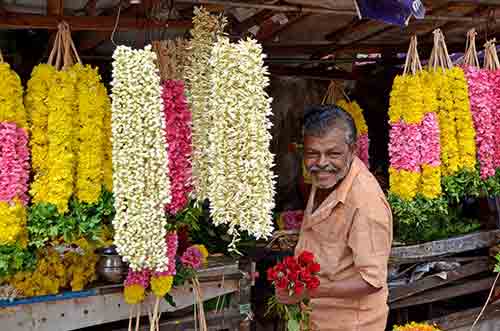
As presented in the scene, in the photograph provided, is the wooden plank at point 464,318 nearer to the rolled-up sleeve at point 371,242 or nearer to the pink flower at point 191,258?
the pink flower at point 191,258

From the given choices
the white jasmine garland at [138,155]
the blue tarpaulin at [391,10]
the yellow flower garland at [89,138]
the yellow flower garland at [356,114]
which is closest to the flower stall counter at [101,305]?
the yellow flower garland at [89,138]

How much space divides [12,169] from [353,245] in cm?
159

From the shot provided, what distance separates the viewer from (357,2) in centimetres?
309

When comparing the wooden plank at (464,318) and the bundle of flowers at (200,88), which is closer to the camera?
the bundle of flowers at (200,88)

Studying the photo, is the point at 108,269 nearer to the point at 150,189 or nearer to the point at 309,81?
the point at 150,189

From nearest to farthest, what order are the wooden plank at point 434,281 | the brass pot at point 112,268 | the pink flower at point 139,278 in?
the pink flower at point 139,278 → the brass pot at point 112,268 → the wooden plank at point 434,281

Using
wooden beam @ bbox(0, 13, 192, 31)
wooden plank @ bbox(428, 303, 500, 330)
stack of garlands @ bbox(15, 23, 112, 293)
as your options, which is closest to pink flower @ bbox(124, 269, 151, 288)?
stack of garlands @ bbox(15, 23, 112, 293)

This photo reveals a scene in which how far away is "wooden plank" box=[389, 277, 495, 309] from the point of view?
205 inches

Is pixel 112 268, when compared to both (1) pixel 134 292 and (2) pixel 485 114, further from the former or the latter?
(2) pixel 485 114

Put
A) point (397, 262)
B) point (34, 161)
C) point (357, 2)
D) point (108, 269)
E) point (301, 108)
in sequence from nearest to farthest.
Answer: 1. point (34, 161)
2. point (357, 2)
3. point (108, 269)
4. point (397, 262)
5. point (301, 108)

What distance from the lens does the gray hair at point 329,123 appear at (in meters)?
2.76

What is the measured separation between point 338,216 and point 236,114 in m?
0.74

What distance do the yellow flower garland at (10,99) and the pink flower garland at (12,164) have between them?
37 mm

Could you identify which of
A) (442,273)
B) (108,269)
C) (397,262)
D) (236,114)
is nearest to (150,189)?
(236,114)
